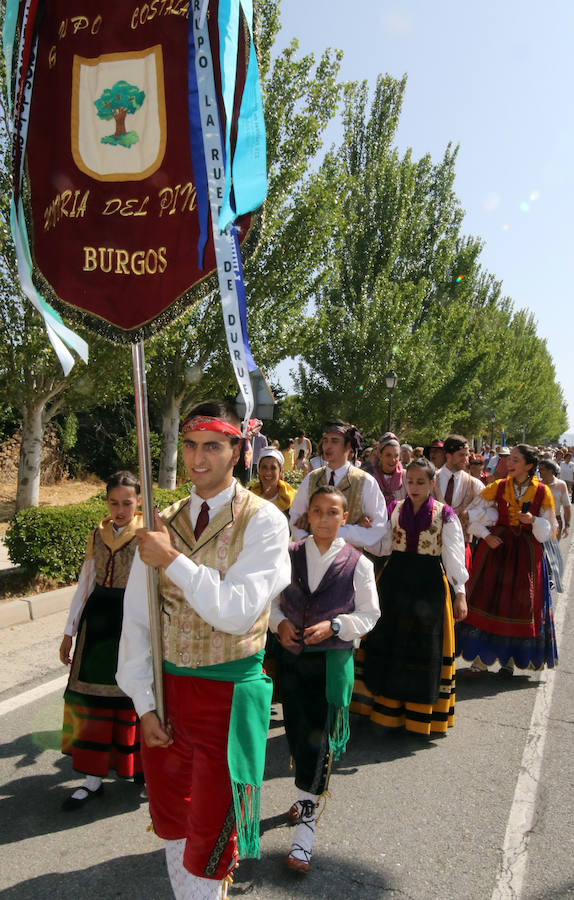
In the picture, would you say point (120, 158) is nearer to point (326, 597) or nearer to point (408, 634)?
point (326, 597)

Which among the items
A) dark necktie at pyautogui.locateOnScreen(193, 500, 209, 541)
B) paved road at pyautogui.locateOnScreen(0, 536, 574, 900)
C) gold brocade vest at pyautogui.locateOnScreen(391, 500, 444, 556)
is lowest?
paved road at pyautogui.locateOnScreen(0, 536, 574, 900)

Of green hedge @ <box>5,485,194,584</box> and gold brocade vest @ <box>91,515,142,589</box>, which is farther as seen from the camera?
green hedge @ <box>5,485,194,584</box>

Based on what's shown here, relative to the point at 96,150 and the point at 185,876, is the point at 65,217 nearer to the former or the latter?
the point at 96,150

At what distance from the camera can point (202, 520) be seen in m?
2.47

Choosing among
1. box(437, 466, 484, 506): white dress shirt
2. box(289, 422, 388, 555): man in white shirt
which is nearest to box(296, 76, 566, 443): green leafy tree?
box(437, 466, 484, 506): white dress shirt

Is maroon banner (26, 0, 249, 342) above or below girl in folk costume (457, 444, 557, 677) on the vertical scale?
above

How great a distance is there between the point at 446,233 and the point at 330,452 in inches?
1009

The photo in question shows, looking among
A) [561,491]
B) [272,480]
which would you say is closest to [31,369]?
[272,480]

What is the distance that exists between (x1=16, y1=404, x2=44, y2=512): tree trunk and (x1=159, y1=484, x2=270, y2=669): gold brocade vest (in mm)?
9114

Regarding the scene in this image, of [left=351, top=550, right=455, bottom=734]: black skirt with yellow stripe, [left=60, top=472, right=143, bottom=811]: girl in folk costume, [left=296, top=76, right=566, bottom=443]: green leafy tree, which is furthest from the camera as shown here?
[left=296, top=76, right=566, bottom=443]: green leafy tree

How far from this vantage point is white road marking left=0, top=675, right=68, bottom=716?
4.66 m

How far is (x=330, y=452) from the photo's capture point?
4.75m

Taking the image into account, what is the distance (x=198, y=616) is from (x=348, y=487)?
102 inches

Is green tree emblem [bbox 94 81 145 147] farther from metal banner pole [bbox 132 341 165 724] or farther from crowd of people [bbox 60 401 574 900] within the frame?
crowd of people [bbox 60 401 574 900]
